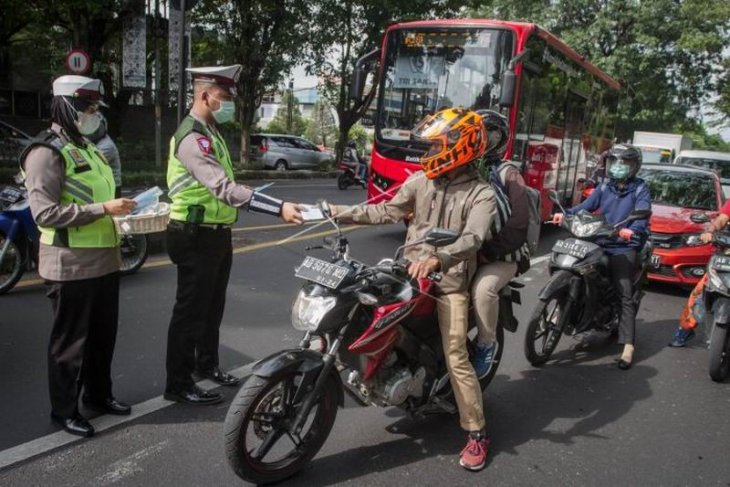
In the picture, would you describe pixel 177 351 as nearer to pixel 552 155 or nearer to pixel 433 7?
pixel 552 155

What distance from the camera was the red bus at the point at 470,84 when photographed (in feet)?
28.5

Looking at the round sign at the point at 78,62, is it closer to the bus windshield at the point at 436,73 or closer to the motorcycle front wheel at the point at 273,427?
the bus windshield at the point at 436,73

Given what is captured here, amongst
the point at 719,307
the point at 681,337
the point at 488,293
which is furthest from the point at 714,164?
the point at 488,293

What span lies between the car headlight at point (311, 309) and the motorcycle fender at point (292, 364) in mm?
135

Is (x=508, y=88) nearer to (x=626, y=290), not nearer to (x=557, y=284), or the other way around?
(x=626, y=290)

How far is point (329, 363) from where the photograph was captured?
9.25 ft

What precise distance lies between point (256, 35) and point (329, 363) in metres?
19.4

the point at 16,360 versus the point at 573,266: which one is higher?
the point at 573,266

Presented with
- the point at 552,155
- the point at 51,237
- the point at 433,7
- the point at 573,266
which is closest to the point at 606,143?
the point at 552,155

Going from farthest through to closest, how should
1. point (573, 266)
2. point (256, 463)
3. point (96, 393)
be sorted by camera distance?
point (573, 266), point (96, 393), point (256, 463)

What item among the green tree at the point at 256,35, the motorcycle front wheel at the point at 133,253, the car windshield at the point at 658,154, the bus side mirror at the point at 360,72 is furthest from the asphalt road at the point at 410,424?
the car windshield at the point at 658,154

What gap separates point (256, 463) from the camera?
2812mm

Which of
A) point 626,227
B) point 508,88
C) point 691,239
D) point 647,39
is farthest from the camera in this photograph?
point 647,39

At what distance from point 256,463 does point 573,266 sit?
2960 millimetres
